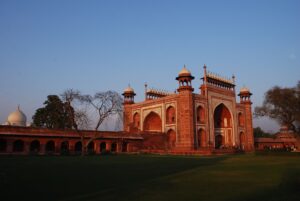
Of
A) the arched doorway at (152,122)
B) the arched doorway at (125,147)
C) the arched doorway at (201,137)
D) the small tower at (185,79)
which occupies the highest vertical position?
the small tower at (185,79)

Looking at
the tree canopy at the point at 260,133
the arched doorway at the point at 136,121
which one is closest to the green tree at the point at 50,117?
the arched doorway at the point at 136,121

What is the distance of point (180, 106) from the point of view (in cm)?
3703

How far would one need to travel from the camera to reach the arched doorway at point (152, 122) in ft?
144

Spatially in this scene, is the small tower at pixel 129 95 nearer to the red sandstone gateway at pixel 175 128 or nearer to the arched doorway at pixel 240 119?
the red sandstone gateway at pixel 175 128

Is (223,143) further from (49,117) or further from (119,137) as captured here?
(49,117)

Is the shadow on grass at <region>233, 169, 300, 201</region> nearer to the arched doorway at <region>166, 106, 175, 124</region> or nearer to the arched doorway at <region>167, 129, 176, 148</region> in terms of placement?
the arched doorway at <region>167, 129, 176, 148</region>

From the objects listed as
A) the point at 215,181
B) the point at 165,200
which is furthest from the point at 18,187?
the point at 215,181

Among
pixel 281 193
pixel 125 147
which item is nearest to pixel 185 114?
pixel 125 147

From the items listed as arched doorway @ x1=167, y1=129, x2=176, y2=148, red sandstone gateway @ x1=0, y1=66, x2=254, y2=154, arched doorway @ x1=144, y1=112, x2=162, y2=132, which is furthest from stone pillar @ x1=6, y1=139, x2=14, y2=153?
arched doorway @ x1=144, y1=112, x2=162, y2=132

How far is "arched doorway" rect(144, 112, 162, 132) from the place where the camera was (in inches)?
1727

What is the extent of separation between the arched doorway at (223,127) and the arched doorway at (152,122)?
8.72m

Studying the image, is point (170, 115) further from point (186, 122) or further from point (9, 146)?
point (9, 146)

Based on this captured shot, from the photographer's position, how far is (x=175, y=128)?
125ft

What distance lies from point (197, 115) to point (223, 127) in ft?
24.5
